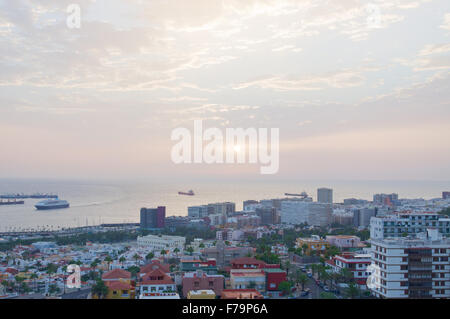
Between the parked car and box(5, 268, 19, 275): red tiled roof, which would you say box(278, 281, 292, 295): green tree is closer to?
the parked car

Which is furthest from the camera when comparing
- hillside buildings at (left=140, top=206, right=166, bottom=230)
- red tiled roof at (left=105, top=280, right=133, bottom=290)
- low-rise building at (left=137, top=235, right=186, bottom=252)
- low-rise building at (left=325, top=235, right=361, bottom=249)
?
hillside buildings at (left=140, top=206, right=166, bottom=230)

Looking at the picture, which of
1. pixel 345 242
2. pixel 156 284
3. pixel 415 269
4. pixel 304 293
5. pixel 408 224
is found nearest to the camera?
pixel 415 269

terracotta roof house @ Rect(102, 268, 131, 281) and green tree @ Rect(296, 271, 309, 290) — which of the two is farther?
green tree @ Rect(296, 271, 309, 290)

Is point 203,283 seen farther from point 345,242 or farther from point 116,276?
point 345,242

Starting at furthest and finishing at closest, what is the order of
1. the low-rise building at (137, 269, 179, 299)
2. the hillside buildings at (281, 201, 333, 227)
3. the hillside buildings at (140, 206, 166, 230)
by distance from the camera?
the hillside buildings at (281, 201, 333, 227)
the hillside buildings at (140, 206, 166, 230)
the low-rise building at (137, 269, 179, 299)

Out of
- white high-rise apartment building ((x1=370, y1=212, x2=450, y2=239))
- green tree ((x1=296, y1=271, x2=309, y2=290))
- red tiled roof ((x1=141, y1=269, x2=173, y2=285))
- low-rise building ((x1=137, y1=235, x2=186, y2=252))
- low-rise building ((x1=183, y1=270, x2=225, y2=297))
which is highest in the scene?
white high-rise apartment building ((x1=370, y1=212, x2=450, y2=239))

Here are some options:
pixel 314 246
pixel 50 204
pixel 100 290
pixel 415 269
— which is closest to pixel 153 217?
pixel 314 246

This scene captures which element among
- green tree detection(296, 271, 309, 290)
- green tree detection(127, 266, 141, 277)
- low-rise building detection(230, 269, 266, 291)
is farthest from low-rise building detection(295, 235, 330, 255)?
green tree detection(127, 266, 141, 277)

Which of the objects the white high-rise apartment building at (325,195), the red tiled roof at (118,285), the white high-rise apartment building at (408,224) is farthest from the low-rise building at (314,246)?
the white high-rise apartment building at (325,195)
